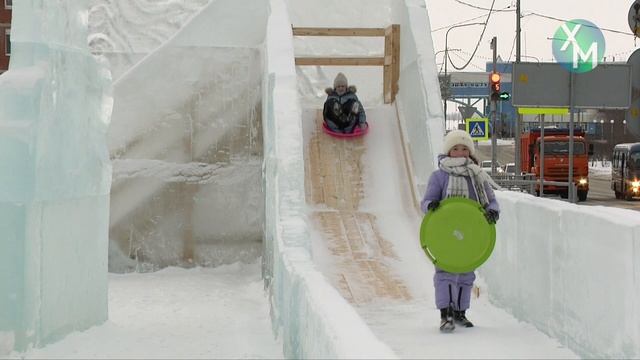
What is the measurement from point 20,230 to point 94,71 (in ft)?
7.13

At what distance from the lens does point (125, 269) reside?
14.4 m

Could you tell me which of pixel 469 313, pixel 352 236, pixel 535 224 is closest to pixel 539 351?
pixel 535 224

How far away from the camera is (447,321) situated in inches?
302

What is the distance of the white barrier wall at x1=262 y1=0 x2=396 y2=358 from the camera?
13.0ft

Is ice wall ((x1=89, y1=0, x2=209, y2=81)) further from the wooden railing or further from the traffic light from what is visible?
the traffic light

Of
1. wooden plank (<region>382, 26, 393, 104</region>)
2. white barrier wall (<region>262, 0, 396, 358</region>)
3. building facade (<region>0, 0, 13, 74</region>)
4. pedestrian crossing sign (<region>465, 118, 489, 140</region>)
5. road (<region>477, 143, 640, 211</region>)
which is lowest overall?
road (<region>477, 143, 640, 211</region>)

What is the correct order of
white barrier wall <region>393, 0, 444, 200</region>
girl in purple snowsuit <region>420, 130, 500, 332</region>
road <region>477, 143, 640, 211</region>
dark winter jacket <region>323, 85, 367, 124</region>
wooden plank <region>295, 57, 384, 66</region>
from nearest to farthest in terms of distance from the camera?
girl in purple snowsuit <region>420, 130, 500, 332</region>, white barrier wall <region>393, 0, 444, 200</region>, dark winter jacket <region>323, 85, 367, 124</region>, wooden plank <region>295, 57, 384, 66</region>, road <region>477, 143, 640, 211</region>

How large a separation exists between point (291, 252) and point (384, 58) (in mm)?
8868

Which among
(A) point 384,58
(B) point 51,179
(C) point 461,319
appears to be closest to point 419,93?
(A) point 384,58

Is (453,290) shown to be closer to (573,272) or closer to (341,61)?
(573,272)

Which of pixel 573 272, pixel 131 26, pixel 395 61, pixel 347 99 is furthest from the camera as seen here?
pixel 131 26

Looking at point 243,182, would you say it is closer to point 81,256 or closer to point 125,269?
point 125,269

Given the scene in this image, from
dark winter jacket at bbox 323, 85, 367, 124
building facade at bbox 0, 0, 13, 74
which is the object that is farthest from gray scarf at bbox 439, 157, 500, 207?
building facade at bbox 0, 0, 13, 74

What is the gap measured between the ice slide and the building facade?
39.7m
